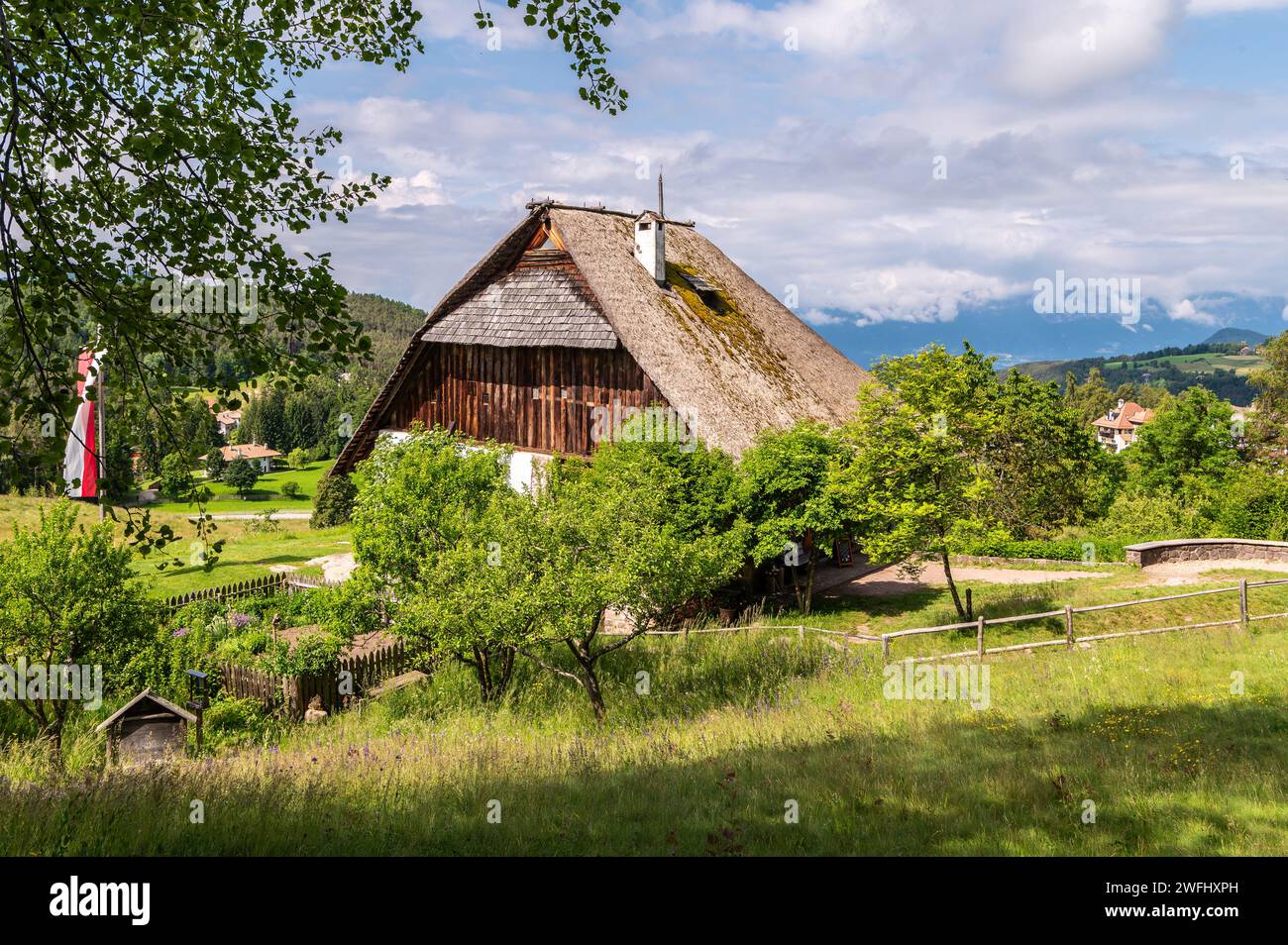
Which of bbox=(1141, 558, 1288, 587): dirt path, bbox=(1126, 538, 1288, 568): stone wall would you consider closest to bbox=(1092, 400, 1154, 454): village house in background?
bbox=(1126, 538, 1288, 568): stone wall

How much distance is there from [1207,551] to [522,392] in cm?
2057

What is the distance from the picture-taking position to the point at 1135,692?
1115 cm

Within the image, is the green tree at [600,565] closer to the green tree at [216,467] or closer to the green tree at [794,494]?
the green tree at [794,494]

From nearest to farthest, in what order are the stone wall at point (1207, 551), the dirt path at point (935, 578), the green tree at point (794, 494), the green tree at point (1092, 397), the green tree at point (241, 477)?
the green tree at point (794, 494) → the dirt path at point (935, 578) → the stone wall at point (1207, 551) → the green tree at point (241, 477) → the green tree at point (1092, 397)

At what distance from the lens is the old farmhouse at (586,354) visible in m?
22.3

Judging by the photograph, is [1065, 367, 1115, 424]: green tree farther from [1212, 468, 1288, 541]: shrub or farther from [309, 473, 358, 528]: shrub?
[309, 473, 358, 528]: shrub

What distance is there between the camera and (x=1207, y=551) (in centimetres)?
2647

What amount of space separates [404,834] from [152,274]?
3.92 m

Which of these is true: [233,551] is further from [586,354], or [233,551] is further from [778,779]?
[778,779]

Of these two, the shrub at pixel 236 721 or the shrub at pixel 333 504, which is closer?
the shrub at pixel 236 721

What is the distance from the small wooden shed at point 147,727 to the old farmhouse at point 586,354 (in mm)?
12340

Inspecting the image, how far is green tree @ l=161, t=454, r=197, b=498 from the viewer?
5258 mm

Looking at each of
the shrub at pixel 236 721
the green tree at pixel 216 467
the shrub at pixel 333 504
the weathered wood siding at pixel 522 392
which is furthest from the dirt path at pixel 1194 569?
the green tree at pixel 216 467
